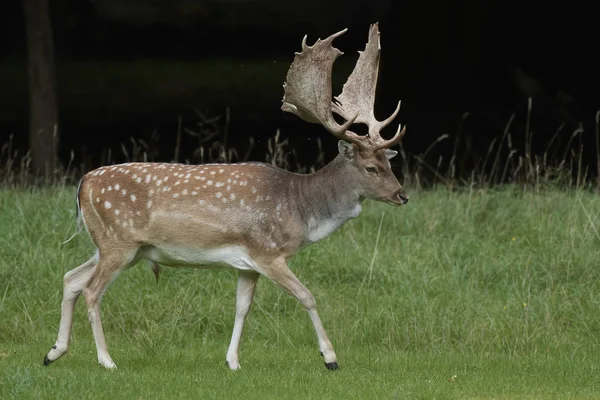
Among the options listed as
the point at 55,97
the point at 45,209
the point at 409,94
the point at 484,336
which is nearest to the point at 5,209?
the point at 45,209

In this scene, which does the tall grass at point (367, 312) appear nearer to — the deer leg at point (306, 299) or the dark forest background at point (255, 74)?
the deer leg at point (306, 299)

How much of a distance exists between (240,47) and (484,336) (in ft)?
23.9

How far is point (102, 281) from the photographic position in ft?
28.0

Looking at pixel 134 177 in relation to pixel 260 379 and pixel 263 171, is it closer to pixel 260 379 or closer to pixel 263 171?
pixel 263 171

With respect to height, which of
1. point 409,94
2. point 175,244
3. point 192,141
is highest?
point 175,244

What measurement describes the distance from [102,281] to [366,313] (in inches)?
98.9

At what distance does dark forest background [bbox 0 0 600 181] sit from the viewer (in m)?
15.9

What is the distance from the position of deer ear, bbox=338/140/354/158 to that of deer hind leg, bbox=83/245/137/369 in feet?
4.95

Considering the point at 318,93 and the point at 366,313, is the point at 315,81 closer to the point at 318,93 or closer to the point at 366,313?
the point at 318,93

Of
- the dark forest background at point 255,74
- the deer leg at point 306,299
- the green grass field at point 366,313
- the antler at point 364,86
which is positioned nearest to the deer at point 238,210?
the deer leg at point 306,299

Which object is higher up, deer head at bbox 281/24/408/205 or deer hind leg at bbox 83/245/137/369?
deer head at bbox 281/24/408/205

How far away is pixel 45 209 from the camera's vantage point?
12.1 m

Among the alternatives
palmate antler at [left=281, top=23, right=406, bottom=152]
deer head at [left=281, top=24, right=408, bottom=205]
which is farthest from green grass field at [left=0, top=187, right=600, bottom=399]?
palmate antler at [left=281, top=23, right=406, bottom=152]

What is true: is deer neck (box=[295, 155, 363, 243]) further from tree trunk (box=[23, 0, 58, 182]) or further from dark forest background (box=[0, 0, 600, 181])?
dark forest background (box=[0, 0, 600, 181])
